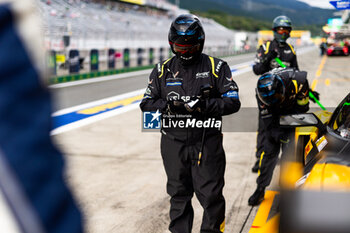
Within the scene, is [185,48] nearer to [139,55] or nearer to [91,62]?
[91,62]

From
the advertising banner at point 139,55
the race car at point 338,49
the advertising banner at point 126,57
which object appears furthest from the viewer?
the race car at point 338,49

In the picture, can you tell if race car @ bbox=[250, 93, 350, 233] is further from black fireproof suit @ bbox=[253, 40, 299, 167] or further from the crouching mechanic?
black fireproof suit @ bbox=[253, 40, 299, 167]

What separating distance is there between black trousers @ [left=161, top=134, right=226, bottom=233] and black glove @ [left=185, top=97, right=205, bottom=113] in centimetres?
28

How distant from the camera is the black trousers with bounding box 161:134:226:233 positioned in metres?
3.36

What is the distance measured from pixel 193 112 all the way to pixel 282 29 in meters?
3.27

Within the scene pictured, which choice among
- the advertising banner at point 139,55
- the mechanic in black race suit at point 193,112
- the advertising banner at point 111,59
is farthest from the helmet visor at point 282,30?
the advertising banner at point 139,55

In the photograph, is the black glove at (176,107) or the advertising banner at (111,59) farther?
the advertising banner at (111,59)

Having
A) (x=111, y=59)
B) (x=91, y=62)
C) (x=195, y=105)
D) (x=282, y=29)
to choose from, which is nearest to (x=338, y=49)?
(x=111, y=59)

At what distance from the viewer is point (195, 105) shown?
10.5 ft

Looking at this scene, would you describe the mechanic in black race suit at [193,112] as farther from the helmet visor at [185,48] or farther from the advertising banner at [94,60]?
the advertising banner at [94,60]

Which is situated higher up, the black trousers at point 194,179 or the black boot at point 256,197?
the black trousers at point 194,179

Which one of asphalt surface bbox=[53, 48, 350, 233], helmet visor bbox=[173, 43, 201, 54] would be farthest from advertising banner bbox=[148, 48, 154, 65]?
helmet visor bbox=[173, 43, 201, 54]

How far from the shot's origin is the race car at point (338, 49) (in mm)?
39562

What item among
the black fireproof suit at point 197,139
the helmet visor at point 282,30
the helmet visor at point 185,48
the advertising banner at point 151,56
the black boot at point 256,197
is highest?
the helmet visor at point 282,30
